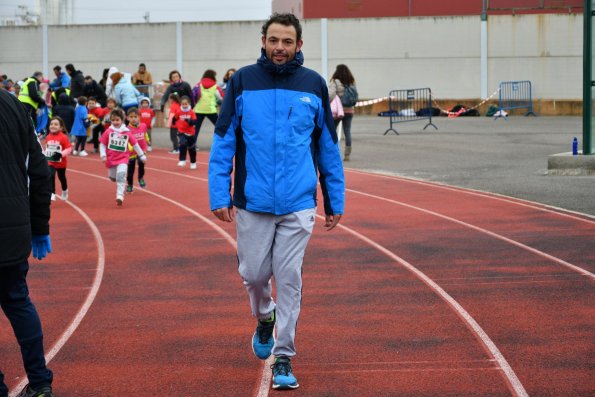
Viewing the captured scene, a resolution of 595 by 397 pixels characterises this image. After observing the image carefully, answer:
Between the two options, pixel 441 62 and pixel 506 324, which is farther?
pixel 441 62

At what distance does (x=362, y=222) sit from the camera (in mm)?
13047

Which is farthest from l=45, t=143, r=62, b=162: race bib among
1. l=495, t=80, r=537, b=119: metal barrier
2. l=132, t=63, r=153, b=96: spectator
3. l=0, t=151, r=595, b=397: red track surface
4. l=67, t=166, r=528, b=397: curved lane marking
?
l=495, t=80, r=537, b=119: metal barrier

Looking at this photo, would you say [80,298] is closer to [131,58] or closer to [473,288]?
[473,288]

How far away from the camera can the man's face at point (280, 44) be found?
18.9 feet

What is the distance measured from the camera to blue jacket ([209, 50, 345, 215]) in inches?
226

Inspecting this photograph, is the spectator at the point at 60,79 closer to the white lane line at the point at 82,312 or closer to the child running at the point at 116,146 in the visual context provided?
the child running at the point at 116,146

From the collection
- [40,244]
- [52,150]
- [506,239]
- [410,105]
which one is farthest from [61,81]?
[40,244]

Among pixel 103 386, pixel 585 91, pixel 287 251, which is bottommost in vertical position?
pixel 103 386

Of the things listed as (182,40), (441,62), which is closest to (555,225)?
(441,62)

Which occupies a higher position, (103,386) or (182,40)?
(182,40)

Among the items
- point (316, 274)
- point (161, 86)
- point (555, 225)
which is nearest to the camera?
point (316, 274)

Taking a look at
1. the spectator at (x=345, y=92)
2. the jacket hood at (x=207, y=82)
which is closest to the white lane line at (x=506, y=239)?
the spectator at (x=345, y=92)

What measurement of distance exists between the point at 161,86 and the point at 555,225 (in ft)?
75.3

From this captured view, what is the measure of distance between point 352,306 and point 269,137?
285 cm
